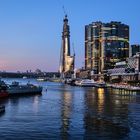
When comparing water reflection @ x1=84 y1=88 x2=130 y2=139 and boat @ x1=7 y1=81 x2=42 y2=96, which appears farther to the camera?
boat @ x1=7 y1=81 x2=42 y2=96

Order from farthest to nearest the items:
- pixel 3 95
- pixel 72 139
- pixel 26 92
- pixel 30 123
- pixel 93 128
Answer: pixel 26 92
pixel 3 95
pixel 30 123
pixel 93 128
pixel 72 139

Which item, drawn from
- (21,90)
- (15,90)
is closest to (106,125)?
(15,90)

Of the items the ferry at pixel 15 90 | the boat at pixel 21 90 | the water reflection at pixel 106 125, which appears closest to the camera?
the water reflection at pixel 106 125

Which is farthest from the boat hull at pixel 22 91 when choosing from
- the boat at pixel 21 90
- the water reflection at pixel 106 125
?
the water reflection at pixel 106 125

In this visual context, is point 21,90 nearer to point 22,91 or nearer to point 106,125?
point 22,91

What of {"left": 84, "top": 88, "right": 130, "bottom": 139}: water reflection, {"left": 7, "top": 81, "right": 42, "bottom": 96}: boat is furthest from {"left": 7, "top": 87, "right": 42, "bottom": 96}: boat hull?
{"left": 84, "top": 88, "right": 130, "bottom": 139}: water reflection

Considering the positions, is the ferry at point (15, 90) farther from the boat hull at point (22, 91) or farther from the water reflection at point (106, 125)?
the water reflection at point (106, 125)

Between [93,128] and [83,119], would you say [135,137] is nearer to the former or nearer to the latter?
[93,128]

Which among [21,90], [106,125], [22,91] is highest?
[21,90]

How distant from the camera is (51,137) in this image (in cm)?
5078

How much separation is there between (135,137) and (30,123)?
650 inches

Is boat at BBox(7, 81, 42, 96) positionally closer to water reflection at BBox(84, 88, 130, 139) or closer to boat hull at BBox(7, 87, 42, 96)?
boat hull at BBox(7, 87, 42, 96)

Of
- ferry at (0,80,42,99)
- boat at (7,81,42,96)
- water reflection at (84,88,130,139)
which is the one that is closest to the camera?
water reflection at (84,88,130,139)

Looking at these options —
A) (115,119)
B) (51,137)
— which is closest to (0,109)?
(115,119)
